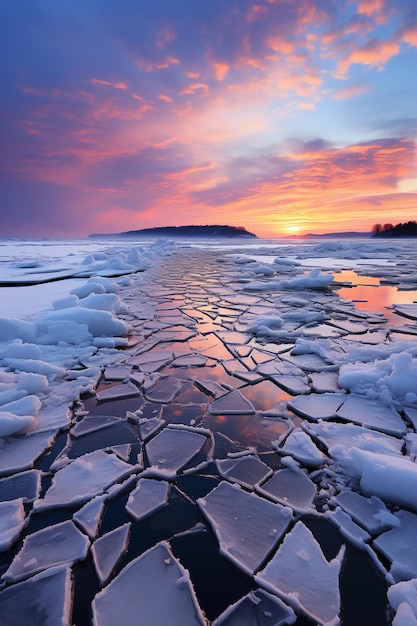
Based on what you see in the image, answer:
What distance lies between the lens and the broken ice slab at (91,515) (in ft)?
4.70

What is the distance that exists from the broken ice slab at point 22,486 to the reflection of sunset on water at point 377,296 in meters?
4.82

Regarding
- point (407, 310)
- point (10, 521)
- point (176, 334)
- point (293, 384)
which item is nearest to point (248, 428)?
point (293, 384)

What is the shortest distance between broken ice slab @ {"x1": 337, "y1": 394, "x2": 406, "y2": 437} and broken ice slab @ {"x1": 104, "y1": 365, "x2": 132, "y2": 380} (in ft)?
6.33

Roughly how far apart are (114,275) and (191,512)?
962cm

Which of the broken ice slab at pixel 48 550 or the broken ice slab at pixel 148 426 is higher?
the broken ice slab at pixel 148 426

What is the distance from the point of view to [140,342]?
392 centimetres

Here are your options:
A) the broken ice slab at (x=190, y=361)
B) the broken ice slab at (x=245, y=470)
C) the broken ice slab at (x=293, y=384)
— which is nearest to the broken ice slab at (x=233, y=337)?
the broken ice slab at (x=190, y=361)

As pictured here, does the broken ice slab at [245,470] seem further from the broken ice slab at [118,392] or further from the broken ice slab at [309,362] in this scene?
the broken ice slab at [309,362]

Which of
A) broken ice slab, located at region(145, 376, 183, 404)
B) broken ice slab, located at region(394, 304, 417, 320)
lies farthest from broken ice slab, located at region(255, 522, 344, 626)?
broken ice slab, located at region(394, 304, 417, 320)

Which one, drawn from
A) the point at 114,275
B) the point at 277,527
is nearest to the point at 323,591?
the point at 277,527

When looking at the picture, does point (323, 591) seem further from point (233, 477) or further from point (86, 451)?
point (86, 451)

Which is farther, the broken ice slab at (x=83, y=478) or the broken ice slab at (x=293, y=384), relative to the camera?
the broken ice slab at (x=293, y=384)

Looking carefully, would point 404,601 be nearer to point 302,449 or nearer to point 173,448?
point 302,449

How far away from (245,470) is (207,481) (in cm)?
23
